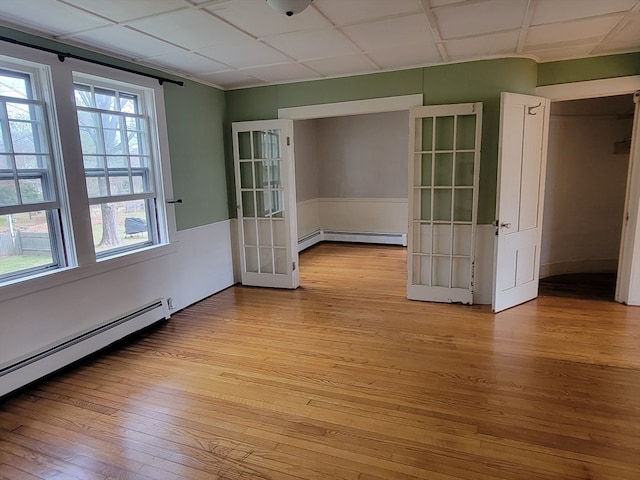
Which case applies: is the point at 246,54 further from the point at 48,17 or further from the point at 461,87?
the point at 461,87

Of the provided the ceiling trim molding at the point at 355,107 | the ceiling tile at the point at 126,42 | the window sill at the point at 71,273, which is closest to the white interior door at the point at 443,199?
the ceiling trim molding at the point at 355,107

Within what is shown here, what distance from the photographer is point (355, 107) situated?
4.24 meters

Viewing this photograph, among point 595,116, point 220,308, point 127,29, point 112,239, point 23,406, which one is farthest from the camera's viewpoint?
point 595,116

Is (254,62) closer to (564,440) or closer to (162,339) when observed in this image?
(162,339)

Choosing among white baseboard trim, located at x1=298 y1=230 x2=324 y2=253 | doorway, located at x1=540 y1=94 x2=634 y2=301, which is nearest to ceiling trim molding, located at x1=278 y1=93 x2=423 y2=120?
doorway, located at x1=540 y1=94 x2=634 y2=301

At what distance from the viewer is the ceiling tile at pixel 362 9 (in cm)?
237

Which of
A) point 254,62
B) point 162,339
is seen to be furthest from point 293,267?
point 254,62

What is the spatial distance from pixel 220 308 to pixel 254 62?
2.53 meters

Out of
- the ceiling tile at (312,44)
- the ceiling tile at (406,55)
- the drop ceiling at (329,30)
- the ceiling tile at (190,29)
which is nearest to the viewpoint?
the drop ceiling at (329,30)

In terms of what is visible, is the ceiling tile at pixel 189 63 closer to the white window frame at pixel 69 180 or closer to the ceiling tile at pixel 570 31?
the white window frame at pixel 69 180

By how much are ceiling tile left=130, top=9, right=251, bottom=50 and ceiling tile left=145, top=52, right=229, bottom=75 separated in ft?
1.01

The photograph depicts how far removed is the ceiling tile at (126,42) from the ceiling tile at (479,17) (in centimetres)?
210

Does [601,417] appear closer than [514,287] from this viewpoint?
Yes

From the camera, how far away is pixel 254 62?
364cm
